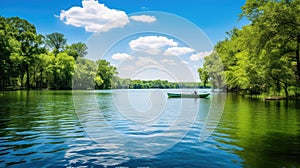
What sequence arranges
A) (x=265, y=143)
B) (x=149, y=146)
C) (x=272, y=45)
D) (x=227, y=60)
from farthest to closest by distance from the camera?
(x=227, y=60) < (x=272, y=45) < (x=265, y=143) < (x=149, y=146)

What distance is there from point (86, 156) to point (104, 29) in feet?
31.1

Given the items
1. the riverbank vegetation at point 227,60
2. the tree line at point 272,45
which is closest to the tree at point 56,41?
the riverbank vegetation at point 227,60

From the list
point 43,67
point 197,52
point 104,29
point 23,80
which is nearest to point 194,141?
point 197,52

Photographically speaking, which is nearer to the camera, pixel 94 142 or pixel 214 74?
pixel 94 142

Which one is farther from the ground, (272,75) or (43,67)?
(43,67)

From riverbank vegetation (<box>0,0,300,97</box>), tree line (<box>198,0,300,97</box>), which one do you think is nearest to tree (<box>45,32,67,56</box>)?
riverbank vegetation (<box>0,0,300,97</box>)

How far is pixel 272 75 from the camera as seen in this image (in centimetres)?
4041

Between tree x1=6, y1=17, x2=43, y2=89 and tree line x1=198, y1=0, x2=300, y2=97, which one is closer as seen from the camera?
tree line x1=198, y1=0, x2=300, y2=97

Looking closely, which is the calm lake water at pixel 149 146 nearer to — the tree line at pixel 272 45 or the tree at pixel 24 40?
the tree line at pixel 272 45

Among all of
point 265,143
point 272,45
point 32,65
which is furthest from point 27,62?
point 265,143

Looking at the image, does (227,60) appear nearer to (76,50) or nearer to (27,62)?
(27,62)

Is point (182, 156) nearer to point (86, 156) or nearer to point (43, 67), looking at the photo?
point (86, 156)

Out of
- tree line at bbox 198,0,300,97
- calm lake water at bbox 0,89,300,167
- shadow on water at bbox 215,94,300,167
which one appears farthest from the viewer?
tree line at bbox 198,0,300,97

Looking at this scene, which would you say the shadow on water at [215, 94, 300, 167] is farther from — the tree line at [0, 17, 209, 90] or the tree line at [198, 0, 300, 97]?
the tree line at [0, 17, 209, 90]
